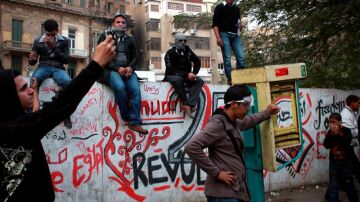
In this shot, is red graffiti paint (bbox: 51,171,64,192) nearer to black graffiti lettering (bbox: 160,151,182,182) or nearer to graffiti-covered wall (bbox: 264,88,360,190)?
black graffiti lettering (bbox: 160,151,182,182)

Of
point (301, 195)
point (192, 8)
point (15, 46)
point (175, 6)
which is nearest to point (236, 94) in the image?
point (301, 195)

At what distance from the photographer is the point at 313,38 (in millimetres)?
10273

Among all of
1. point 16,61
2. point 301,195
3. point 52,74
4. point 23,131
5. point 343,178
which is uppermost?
point 16,61

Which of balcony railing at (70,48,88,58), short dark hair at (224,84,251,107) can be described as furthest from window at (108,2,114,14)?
short dark hair at (224,84,251,107)

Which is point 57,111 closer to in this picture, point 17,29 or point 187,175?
point 187,175

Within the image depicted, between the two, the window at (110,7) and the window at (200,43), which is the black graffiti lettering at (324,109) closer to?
the window at (200,43)

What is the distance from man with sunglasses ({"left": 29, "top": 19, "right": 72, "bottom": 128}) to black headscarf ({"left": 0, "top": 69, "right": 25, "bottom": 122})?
3.08 metres

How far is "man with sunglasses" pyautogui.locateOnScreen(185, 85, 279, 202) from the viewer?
307cm

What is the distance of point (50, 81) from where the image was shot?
5160mm

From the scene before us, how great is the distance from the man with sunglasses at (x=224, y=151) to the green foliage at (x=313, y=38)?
5882 mm

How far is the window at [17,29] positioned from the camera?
33.1 m

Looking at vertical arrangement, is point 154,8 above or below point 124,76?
above

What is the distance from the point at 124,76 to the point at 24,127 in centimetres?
357

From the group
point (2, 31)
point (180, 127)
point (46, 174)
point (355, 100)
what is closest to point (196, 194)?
point (180, 127)
